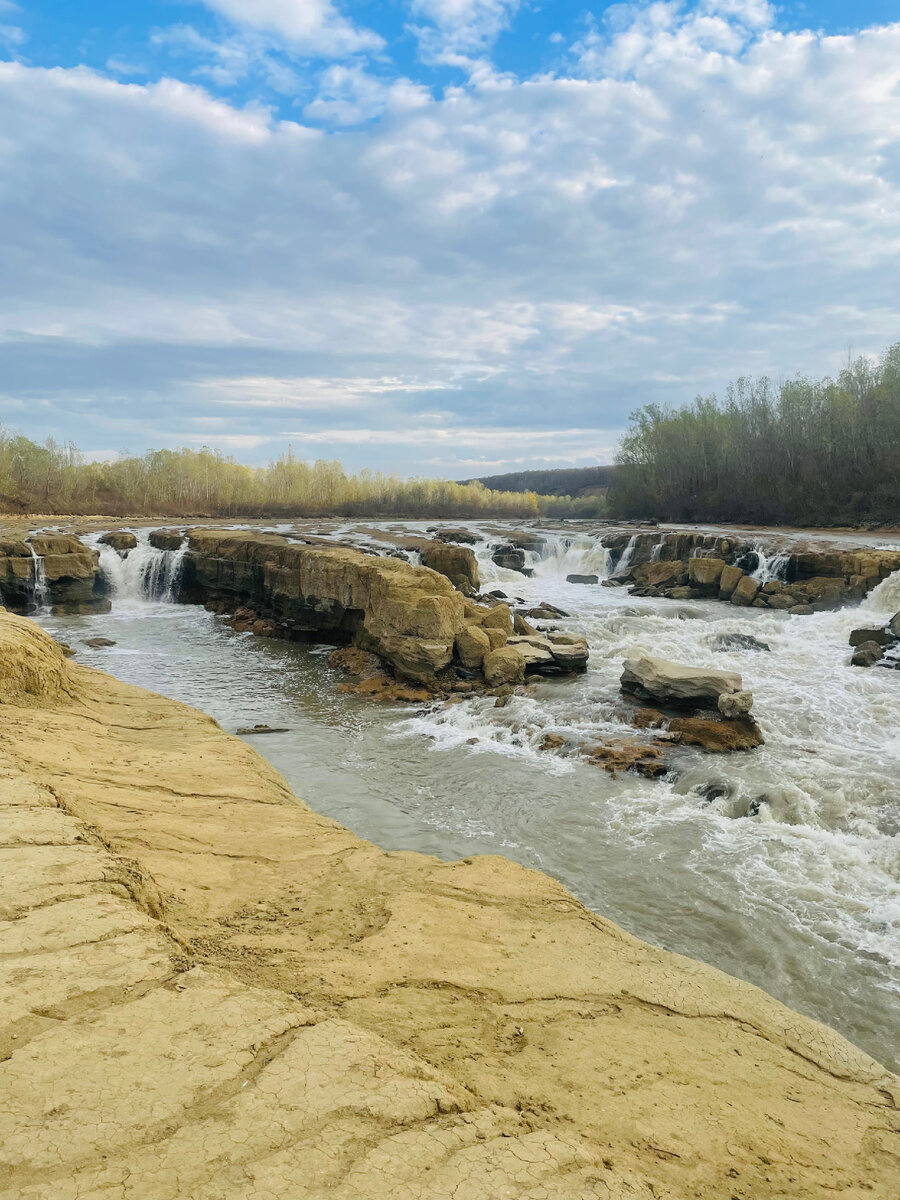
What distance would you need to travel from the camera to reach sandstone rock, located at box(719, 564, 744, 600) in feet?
71.8

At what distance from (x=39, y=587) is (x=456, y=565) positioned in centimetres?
1255

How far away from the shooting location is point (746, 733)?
389 inches

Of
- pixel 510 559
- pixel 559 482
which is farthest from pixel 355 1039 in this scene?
pixel 559 482

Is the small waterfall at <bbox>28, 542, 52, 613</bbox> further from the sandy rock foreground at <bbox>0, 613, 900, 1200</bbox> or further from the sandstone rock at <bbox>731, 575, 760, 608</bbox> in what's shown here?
the sandstone rock at <bbox>731, 575, 760, 608</bbox>

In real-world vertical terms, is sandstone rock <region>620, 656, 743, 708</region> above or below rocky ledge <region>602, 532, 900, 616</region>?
below

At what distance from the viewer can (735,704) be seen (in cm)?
1020

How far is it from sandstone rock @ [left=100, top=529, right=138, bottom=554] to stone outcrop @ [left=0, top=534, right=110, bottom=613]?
229 cm

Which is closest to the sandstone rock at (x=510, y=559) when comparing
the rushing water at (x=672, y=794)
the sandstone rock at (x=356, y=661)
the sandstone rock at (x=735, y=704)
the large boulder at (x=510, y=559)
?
the large boulder at (x=510, y=559)

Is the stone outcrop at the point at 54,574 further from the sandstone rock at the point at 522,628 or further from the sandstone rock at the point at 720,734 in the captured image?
the sandstone rock at the point at 720,734

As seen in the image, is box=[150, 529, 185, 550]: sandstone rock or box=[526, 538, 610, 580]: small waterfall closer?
box=[150, 529, 185, 550]: sandstone rock

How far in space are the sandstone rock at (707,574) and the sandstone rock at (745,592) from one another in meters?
1.30

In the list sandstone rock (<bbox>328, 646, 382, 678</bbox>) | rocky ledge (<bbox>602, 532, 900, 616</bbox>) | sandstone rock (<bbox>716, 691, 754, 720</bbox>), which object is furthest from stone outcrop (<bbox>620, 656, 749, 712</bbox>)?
rocky ledge (<bbox>602, 532, 900, 616</bbox>)

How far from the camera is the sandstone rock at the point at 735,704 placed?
10.2 m

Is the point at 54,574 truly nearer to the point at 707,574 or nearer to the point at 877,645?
the point at 707,574
